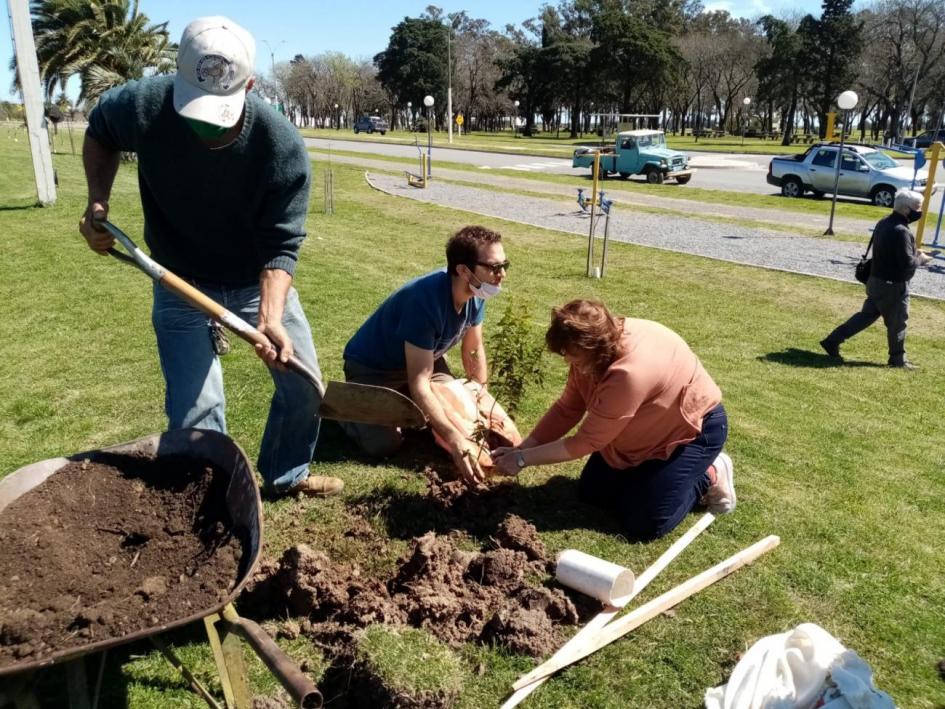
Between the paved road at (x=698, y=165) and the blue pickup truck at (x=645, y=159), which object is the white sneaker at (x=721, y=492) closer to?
the paved road at (x=698, y=165)

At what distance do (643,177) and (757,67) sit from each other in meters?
34.9

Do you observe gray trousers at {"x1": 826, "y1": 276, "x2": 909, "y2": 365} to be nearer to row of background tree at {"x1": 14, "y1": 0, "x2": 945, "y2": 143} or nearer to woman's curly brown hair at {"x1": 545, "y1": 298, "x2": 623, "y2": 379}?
woman's curly brown hair at {"x1": 545, "y1": 298, "x2": 623, "y2": 379}

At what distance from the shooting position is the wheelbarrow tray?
69.5 inches

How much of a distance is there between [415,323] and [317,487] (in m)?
0.99

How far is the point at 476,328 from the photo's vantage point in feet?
13.7

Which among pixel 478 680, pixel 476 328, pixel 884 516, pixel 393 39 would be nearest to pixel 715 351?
pixel 884 516

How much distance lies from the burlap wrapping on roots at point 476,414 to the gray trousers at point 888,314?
13.2 feet

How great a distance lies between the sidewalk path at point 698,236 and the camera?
10.7 m

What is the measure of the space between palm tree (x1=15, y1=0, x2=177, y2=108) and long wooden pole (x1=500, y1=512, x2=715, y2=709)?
25034 millimetres

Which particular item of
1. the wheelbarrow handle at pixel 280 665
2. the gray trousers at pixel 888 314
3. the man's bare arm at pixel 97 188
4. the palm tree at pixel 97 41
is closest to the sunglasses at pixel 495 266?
the man's bare arm at pixel 97 188

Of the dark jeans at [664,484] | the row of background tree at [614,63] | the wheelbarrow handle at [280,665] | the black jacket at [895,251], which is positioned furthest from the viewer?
the row of background tree at [614,63]

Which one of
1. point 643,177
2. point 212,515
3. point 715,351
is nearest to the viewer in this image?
point 212,515

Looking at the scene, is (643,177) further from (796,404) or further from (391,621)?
(391,621)

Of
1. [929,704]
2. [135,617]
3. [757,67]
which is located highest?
[757,67]
